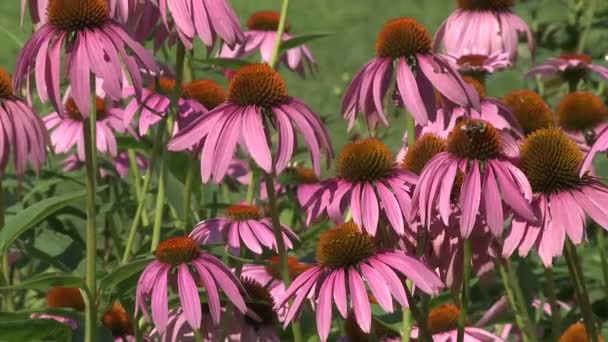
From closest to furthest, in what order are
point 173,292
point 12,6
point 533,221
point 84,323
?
point 533,221 < point 84,323 < point 173,292 < point 12,6

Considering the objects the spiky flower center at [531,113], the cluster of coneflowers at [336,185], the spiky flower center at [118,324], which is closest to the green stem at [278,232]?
the cluster of coneflowers at [336,185]

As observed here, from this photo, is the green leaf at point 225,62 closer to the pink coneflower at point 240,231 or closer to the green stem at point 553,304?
the pink coneflower at point 240,231

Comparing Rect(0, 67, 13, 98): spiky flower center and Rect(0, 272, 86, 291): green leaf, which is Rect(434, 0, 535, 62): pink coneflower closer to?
Rect(0, 67, 13, 98): spiky flower center

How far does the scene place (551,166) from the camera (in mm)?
1263

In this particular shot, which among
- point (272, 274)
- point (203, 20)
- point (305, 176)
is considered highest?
point (203, 20)

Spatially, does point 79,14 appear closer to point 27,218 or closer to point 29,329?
point 27,218

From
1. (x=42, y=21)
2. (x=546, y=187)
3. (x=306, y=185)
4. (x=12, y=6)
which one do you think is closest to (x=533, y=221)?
(x=546, y=187)

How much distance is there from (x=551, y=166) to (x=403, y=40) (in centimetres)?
28

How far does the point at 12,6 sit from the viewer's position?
21.2ft

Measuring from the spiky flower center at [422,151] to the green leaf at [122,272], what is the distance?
12.8 inches

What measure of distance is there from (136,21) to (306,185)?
85 centimetres

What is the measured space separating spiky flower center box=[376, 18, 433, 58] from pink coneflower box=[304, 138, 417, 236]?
0.46 feet

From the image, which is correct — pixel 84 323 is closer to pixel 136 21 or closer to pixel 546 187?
pixel 136 21

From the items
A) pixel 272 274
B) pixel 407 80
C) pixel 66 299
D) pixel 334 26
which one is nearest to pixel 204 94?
pixel 272 274
